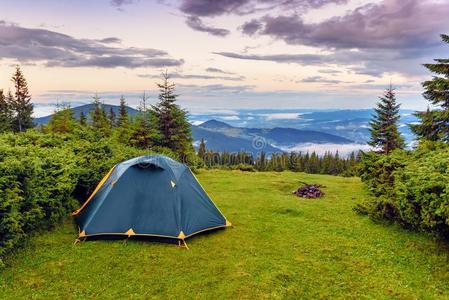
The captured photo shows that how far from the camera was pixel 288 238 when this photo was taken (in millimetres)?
12383

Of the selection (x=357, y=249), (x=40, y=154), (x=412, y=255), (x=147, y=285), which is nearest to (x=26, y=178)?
(x=40, y=154)

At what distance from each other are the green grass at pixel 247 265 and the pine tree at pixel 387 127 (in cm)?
2999

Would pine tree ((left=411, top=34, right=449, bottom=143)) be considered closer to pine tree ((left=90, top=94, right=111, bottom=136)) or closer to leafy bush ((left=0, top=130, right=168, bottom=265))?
leafy bush ((left=0, top=130, right=168, bottom=265))

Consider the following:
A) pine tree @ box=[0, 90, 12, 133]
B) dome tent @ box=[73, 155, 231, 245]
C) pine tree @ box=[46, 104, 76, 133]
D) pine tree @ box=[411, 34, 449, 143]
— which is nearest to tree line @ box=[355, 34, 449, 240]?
pine tree @ box=[411, 34, 449, 143]

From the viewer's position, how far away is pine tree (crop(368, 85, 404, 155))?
132 ft

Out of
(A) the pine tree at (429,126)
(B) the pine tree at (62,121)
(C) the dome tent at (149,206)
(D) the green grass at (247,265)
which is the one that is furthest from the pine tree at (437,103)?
(B) the pine tree at (62,121)

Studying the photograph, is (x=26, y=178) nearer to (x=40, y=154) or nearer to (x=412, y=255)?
(x=40, y=154)

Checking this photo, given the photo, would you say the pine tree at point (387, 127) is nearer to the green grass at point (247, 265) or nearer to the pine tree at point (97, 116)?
the green grass at point (247, 265)

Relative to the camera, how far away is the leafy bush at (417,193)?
9703 mm

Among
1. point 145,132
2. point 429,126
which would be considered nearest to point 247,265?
point 429,126

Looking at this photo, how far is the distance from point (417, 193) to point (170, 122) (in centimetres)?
2571

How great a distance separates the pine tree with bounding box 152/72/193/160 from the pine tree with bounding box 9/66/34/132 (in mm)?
37795

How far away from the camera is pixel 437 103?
2359 centimetres

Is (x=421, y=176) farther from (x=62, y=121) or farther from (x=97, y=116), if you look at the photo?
(x=97, y=116)
